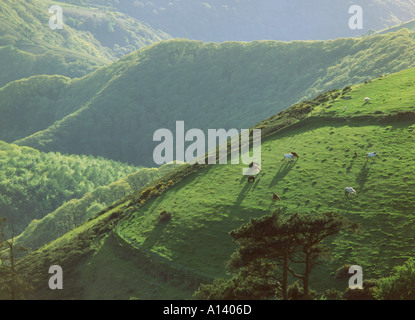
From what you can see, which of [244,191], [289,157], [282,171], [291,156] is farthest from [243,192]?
[291,156]

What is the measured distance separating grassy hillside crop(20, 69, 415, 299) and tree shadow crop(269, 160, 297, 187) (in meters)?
0.19

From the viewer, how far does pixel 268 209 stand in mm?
67188

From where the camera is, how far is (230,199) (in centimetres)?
7331

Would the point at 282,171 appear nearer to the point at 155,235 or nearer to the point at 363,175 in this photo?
the point at 363,175

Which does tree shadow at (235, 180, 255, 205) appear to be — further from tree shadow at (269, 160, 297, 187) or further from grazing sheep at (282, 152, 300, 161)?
grazing sheep at (282, 152, 300, 161)

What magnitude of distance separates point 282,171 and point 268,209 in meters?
12.8

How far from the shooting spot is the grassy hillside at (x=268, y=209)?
56.7 m

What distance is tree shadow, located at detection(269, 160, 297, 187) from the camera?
247 feet

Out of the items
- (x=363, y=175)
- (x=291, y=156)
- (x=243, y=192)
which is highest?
(x=291, y=156)

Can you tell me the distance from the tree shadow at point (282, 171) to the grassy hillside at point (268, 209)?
19 cm

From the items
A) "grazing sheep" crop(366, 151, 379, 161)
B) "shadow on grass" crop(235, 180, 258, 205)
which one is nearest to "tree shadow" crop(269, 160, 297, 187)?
"shadow on grass" crop(235, 180, 258, 205)

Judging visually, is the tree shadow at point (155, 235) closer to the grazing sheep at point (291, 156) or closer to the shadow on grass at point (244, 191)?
the shadow on grass at point (244, 191)

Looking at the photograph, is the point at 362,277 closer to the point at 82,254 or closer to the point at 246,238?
the point at 246,238
